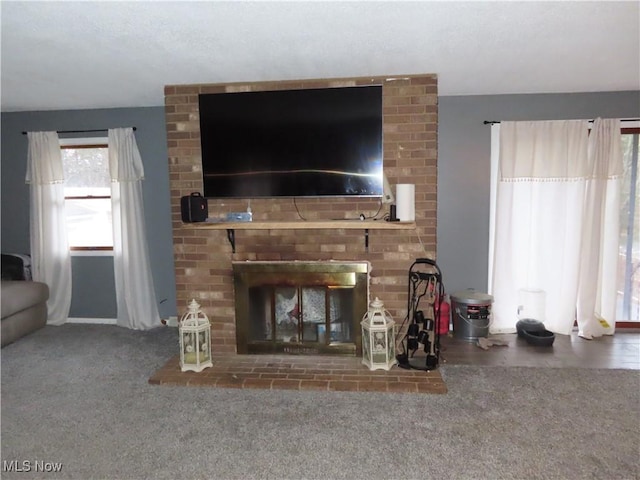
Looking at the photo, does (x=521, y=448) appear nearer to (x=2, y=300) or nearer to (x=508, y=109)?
(x=508, y=109)

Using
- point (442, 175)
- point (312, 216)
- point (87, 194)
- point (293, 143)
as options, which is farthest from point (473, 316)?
point (87, 194)

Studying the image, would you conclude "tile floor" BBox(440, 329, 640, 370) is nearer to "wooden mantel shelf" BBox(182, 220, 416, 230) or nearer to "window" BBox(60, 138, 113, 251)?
"wooden mantel shelf" BBox(182, 220, 416, 230)

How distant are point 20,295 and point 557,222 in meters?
4.97

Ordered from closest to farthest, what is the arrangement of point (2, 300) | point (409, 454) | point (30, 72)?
1. point (409, 454)
2. point (30, 72)
3. point (2, 300)

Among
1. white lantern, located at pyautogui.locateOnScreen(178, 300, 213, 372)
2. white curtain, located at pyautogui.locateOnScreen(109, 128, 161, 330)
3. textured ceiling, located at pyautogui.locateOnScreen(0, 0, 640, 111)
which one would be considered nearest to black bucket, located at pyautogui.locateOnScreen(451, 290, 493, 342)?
textured ceiling, located at pyautogui.locateOnScreen(0, 0, 640, 111)

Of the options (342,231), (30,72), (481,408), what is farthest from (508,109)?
(30,72)

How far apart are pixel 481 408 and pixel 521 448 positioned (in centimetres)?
38

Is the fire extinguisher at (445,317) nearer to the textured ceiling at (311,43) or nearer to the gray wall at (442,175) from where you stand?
the gray wall at (442,175)

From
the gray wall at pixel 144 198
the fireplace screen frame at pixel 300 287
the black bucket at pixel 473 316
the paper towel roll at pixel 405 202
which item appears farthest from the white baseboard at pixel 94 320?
the black bucket at pixel 473 316

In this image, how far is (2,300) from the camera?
3539 millimetres

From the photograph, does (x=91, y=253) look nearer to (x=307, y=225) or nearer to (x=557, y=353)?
(x=307, y=225)

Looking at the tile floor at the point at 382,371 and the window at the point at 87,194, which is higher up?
the window at the point at 87,194

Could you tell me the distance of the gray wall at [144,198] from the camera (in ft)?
13.4

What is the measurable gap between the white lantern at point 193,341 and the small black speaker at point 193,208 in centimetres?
62
